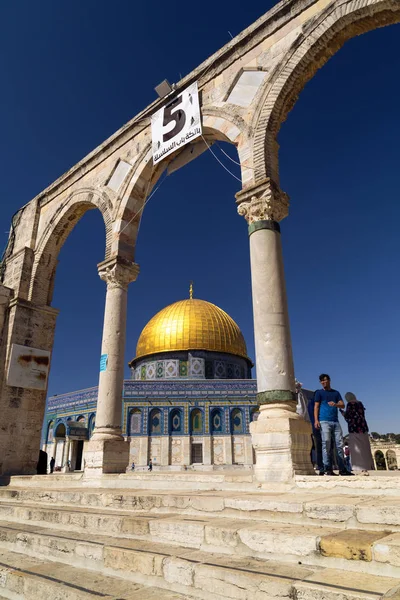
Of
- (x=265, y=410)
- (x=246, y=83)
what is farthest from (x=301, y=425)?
(x=246, y=83)

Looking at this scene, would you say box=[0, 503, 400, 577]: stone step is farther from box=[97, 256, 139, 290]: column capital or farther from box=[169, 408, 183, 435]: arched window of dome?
box=[169, 408, 183, 435]: arched window of dome

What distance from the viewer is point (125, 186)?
8758 millimetres

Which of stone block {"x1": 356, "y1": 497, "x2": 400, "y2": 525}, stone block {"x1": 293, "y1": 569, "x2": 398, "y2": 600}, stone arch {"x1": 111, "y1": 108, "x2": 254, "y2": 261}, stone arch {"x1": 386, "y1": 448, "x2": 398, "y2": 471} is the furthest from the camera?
stone arch {"x1": 386, "y1": 448, "x2": 398, "y2": 471}

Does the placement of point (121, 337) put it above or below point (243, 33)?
below

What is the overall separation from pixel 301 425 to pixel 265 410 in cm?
45

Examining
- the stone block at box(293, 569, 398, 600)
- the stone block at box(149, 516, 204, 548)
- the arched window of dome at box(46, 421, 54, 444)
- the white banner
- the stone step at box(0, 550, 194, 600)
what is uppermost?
the white banner

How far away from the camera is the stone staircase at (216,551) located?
1.93m

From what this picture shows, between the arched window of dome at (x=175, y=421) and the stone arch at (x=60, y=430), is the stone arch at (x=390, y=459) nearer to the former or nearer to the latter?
the arched window of dome at (x=175, y=421)

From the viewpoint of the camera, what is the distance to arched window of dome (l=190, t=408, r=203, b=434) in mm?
28109

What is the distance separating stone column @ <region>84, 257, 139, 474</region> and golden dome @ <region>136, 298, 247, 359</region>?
2367cm

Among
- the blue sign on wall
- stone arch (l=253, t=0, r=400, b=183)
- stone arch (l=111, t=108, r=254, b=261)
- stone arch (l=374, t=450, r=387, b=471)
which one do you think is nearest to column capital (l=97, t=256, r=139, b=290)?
stone arch (l=111, t=108, r=254, b=261)

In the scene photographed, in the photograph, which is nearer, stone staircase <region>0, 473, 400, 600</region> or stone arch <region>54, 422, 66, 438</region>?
stone staircase <region>0, 473, 400, 600</region>

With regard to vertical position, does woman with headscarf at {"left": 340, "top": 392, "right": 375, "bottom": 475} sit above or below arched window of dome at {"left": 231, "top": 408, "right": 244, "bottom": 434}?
below

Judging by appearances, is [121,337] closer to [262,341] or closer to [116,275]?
[116,275]
